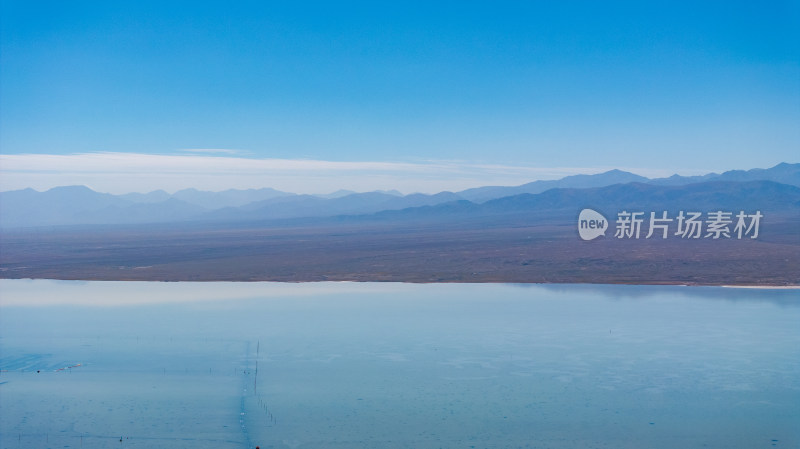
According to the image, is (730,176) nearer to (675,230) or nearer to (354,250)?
(675,230)

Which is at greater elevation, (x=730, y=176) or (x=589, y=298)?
(x=730, y=176)

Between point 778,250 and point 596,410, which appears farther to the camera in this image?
point 778,250

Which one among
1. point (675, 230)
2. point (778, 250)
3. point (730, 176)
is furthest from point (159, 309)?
point (730, 176)

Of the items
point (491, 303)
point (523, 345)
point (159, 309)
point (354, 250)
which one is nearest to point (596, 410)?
point (523, 345)

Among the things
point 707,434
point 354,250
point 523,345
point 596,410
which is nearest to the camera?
point 707,434

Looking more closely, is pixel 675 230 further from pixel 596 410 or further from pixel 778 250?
pixel 596 410

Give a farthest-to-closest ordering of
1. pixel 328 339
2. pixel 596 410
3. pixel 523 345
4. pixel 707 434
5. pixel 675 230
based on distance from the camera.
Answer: pixel 675 230 < pixel 328 339 < pixel 523 345 < pixel 596 410 < pixel 707 434
